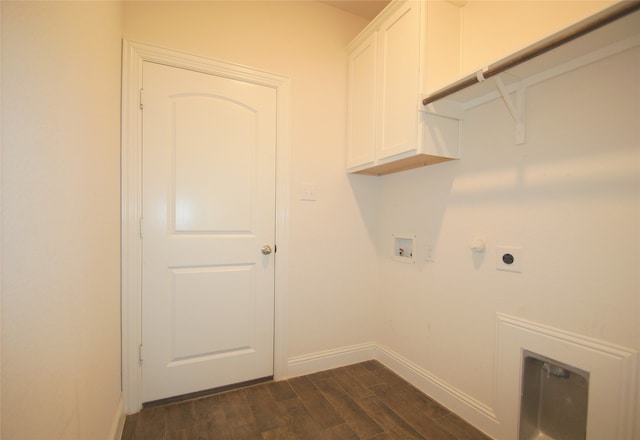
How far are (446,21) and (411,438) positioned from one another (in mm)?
2330

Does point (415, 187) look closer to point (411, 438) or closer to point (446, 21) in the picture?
point (446, 21)

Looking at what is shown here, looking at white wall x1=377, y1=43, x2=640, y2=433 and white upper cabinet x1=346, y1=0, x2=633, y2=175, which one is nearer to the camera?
white wall x1=377, y1=43, x2=640, y2=433

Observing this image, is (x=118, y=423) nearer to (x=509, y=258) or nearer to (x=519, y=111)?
(x=509, y=258)

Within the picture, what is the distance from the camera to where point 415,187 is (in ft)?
6.53

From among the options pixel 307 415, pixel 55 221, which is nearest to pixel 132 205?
pixel 55 221

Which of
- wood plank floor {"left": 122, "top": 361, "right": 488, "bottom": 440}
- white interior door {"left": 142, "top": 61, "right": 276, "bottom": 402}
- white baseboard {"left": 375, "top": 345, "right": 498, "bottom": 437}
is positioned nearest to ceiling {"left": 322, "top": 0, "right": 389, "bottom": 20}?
white interior door {"left": 142, "top": 61, "right": 276, "bottom": 402}

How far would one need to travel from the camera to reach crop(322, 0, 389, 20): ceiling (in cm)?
213

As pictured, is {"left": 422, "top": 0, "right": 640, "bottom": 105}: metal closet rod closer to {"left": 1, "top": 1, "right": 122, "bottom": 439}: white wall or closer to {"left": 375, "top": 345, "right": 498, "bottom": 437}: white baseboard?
{"left": 1, "top": 1, "right": 122, "bottom": 439}: white wall

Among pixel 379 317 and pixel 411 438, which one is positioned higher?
pixel 379 317

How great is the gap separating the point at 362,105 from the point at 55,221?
1873 mm

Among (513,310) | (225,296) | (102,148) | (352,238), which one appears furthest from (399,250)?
(102,148)

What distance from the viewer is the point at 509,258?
140 centimetres

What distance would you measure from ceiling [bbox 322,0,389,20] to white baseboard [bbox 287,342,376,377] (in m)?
2.73

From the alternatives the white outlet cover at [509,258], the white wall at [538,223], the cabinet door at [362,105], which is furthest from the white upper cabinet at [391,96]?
the white outlet cover at [509,258]
